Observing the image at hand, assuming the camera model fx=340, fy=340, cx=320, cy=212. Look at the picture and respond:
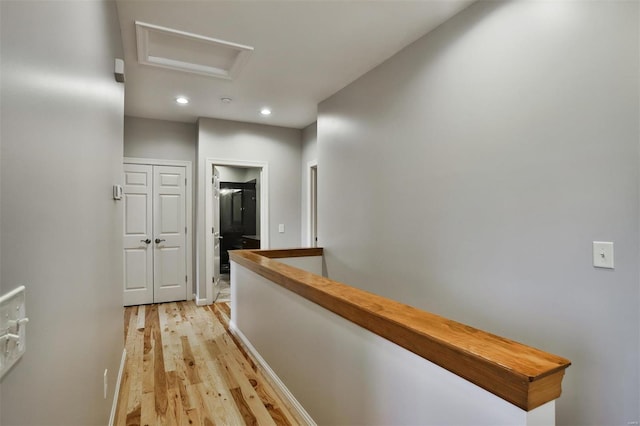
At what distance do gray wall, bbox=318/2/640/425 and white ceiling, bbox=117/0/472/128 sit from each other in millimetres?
231

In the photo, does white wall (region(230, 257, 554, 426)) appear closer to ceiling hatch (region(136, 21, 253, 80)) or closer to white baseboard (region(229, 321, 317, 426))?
white baseboard (region(229, 321, 317, 426))

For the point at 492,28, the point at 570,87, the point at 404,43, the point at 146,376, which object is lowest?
the point at 146,376

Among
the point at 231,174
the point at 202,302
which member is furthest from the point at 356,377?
the point at 231,174

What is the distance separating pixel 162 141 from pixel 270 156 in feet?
5.05

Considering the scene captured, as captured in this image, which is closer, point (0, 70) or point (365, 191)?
point (0, 70)

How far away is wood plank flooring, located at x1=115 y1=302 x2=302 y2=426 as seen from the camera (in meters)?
2.09

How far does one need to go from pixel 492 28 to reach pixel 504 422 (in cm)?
215

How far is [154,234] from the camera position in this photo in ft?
15.8

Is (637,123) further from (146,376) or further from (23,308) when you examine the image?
(146,376)

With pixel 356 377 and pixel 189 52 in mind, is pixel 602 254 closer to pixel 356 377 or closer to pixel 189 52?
pixel 356 377

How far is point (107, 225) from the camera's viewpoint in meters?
1.85

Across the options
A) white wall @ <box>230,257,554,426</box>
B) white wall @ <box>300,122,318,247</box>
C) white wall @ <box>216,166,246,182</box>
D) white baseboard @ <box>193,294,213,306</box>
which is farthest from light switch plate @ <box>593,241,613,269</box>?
white wall @ <box>216,166,246,182</box>

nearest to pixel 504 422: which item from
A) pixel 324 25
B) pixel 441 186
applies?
pixel 441 186

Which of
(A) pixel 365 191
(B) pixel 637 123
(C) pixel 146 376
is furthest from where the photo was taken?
(A) pixel 365 191
